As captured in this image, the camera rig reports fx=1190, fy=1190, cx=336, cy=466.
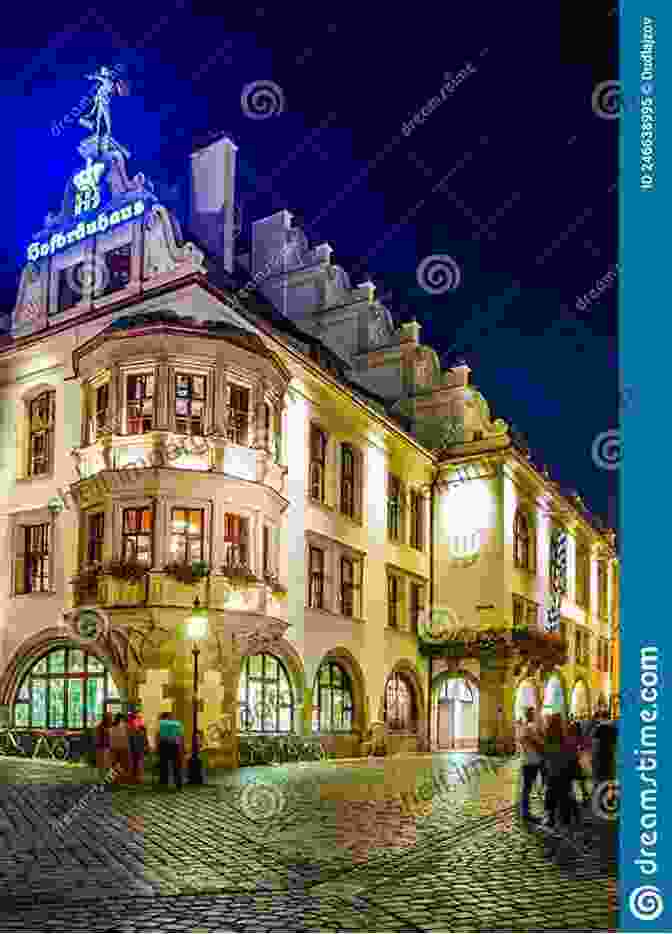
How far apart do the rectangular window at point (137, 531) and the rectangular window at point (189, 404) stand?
171 centimetres

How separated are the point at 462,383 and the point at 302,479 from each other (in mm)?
10779

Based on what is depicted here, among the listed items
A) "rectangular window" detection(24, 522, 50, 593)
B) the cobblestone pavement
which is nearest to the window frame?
"rectangular window" detection(24, 522, 50, 593)

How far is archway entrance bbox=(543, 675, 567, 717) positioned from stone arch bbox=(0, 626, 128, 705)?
18340mm

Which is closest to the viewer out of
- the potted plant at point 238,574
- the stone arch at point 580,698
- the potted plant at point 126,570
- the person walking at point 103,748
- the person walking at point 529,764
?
the person walking at point 529,764

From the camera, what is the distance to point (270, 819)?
12883 millimetres

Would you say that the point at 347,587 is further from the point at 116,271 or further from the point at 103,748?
the point at 103,748

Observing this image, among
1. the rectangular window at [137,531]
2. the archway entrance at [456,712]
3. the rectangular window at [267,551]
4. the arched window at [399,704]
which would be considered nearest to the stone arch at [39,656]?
the rectangular window at [137,531]

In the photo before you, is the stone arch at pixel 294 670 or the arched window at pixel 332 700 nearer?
the stone arch at pixel 294 670

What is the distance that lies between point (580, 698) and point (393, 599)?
1215 centimetres

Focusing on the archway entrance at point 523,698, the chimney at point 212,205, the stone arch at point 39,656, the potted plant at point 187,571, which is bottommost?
the archway entrance at point 523,698

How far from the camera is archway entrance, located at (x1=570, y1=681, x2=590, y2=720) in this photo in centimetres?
3828

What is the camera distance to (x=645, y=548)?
6039 millimetres

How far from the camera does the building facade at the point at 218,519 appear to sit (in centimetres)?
2077

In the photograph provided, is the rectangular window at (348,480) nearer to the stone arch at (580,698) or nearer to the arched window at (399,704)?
the arched window at (399,704)
